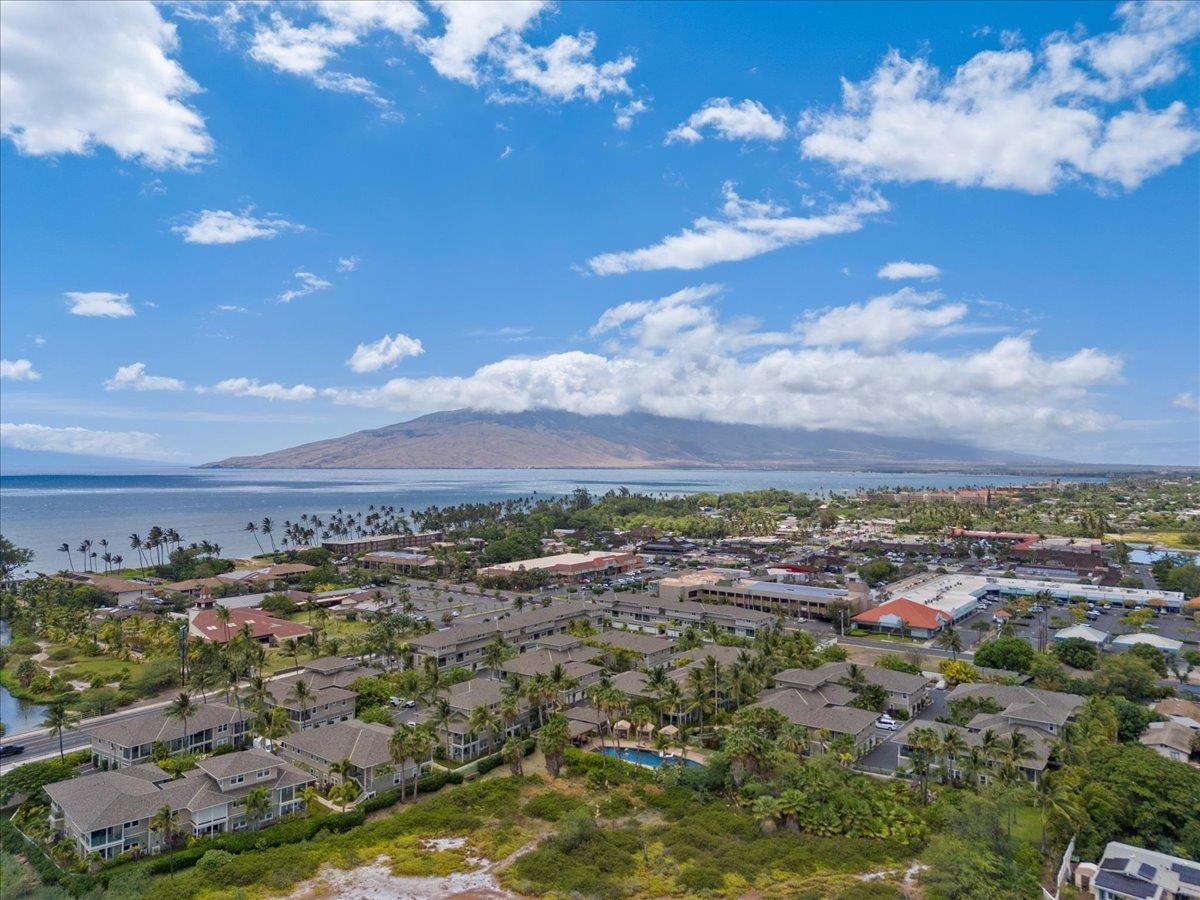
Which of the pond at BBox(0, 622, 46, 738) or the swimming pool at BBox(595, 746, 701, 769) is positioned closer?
the swimming pool at BBox(595, 746, 701, 769)

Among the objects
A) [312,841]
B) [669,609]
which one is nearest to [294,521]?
[669,609]

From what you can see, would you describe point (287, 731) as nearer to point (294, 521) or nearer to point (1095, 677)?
point (1095, 677)

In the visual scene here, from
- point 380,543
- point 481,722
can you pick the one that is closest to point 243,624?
point 481,722

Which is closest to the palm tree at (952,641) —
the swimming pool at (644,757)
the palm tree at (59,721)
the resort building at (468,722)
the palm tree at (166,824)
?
the swimming pool at (644,757)

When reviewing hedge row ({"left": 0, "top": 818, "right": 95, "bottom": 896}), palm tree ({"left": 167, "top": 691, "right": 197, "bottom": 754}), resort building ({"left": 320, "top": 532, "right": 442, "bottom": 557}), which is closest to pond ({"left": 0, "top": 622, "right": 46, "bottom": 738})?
palm tree ({"left": 167, "top": 691, "right": 197, "bottom": 754})

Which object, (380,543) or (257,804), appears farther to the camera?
(380,543)

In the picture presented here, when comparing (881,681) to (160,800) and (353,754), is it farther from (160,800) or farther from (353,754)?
(160,800)

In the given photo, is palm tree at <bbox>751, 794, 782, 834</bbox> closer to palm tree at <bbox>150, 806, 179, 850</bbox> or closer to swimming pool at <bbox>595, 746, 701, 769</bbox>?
swimming pool at <bbox>595, 746, 701, 769</bbox>
